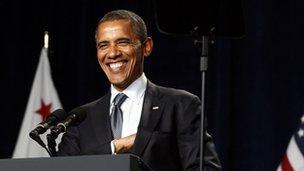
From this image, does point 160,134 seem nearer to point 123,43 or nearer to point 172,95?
point 172,95

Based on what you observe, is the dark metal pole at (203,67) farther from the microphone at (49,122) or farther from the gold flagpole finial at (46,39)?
the gold flagpole finial at (46,39)

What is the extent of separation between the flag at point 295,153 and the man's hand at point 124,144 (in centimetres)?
141

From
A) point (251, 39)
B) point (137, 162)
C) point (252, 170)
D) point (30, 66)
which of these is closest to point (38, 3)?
point (30, 66)

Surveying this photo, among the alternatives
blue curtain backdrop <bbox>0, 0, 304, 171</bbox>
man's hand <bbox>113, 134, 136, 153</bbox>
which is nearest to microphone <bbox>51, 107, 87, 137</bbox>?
man's hand <bbox>113, 134, 136, 153</bbox>

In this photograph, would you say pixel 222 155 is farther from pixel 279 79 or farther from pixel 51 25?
pixel 51 25

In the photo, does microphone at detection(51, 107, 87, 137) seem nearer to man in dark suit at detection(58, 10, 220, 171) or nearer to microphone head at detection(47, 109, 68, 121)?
microphone head at detection(47, 109, 68, 121)

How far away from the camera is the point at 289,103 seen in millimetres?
Answer: 3645

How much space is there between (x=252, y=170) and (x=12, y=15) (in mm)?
1786

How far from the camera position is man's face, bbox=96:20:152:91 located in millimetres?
2475

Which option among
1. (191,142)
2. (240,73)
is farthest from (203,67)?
(240,73)

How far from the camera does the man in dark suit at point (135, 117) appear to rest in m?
2.29

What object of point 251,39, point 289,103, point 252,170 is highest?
point 251,39

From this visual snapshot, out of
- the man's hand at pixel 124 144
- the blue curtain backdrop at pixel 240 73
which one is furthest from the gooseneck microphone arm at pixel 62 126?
the blue curtain backdrop at pixel 240 73

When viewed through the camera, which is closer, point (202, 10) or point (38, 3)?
point (202, 10)
